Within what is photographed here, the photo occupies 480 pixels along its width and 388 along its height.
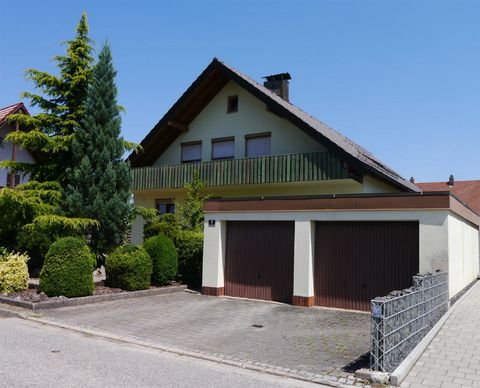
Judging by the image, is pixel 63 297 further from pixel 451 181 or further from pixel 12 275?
pixel 451 181

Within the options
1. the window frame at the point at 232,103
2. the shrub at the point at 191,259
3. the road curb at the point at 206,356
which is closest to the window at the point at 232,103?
the window frame at the point at 232,103

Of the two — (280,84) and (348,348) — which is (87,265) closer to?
(348,348)

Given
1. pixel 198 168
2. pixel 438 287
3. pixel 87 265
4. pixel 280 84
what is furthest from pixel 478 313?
pixel 280 84

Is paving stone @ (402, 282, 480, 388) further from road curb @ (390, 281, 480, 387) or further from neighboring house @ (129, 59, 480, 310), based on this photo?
neighboring house @ (129, 59, 480, 310)

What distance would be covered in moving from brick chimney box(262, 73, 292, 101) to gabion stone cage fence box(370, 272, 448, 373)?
16.2 meters

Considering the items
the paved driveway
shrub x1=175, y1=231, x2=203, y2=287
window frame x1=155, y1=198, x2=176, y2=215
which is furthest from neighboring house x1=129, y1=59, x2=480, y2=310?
shrub x1=175, y1=231, x2=203, y2=287

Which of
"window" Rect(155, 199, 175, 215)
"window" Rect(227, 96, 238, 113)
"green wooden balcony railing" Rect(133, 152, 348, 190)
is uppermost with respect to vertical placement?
"window" Rect(227, 96, 238, 113)

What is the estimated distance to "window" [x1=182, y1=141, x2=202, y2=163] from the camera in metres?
22.0

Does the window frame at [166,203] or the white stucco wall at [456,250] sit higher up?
the window frame at [166,203]

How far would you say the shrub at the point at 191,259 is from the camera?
1569cm

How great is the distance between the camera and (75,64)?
52.6ft

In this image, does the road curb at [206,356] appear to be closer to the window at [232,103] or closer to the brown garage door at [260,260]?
the brown garage door at [260,260]

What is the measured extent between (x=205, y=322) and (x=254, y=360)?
3080 millimetres

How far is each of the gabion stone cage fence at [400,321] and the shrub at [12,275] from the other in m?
9.73
